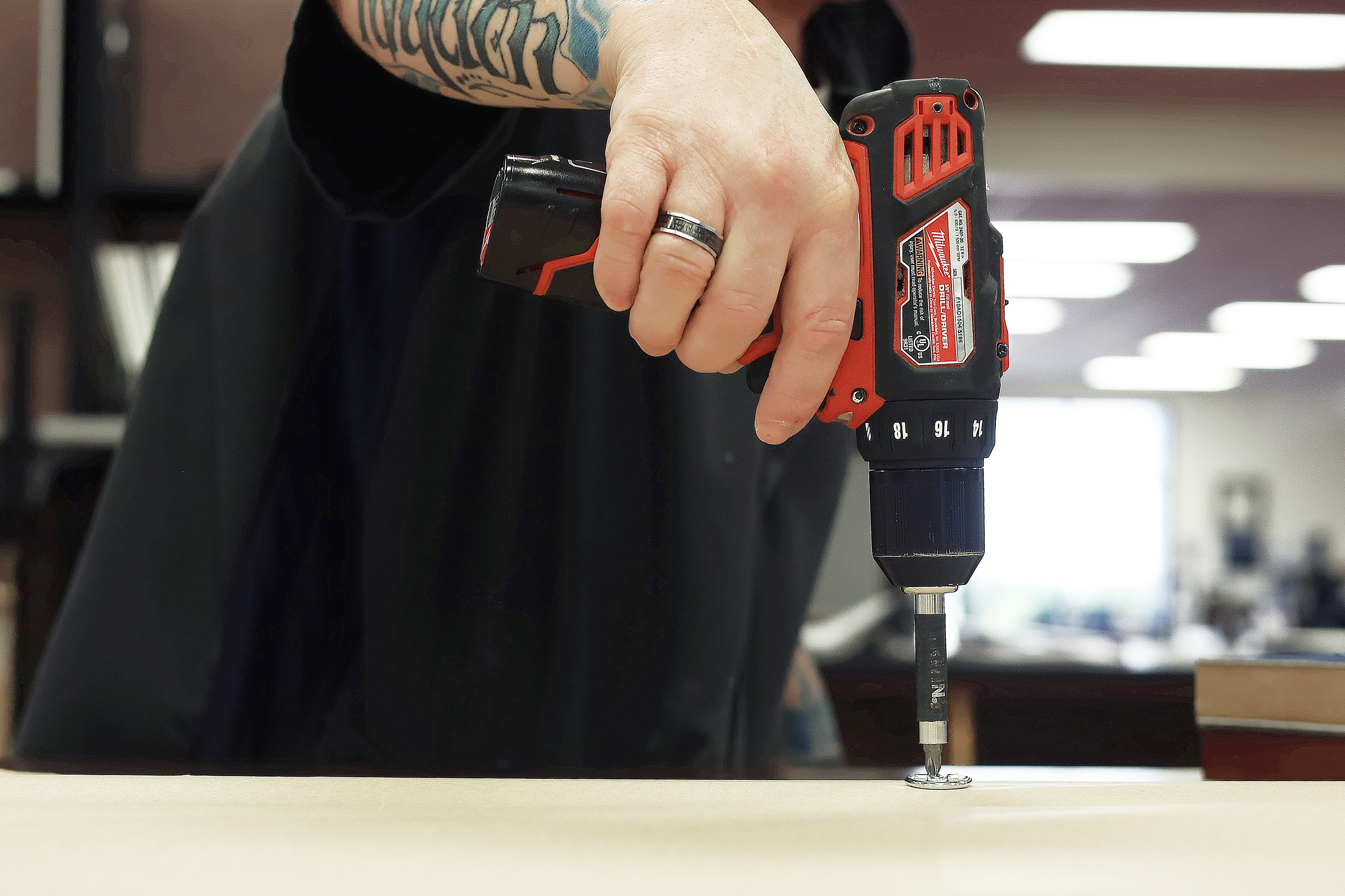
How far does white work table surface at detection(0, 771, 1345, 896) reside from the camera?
356 millimetres

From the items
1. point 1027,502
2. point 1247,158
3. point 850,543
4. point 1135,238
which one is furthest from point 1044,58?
point 1027,502

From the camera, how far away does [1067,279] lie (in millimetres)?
5324

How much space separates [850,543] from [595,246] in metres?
1.42

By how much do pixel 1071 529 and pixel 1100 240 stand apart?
11.5 ft

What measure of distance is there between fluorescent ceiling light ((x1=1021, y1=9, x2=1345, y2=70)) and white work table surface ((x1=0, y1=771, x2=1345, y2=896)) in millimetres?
3136

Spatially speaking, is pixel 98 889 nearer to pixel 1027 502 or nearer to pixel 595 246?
pixel 595 246

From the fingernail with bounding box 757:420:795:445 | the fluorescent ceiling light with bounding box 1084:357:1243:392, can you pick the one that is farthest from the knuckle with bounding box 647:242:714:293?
the fluorescent ceiling light with bounding box 1084:357:1243:392

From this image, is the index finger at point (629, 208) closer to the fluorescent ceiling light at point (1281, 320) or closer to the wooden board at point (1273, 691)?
the wooden board at point (1273, 691)

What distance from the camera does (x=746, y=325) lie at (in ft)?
1.75

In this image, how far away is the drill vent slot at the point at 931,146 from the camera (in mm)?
558

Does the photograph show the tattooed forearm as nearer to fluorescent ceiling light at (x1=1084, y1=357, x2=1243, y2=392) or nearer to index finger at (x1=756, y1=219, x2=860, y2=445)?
index finger at (x1=756, y1=219, x2=860, y2=445)

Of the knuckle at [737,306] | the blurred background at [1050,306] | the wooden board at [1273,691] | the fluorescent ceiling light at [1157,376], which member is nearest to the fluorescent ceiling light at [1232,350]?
the blurred background at [1050,306]

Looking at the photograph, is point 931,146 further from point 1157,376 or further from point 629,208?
point 1157,376

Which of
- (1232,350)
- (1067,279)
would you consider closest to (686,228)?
(1067,279)
